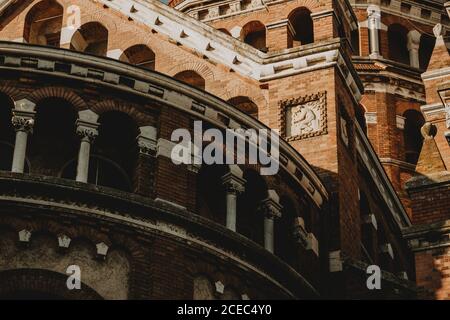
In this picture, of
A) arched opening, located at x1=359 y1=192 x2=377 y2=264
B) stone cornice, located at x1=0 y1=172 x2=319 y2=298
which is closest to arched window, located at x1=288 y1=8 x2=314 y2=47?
arched opening, located at x1=359 y1=192 x2=377 y2=264

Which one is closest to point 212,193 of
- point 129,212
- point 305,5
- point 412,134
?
point 129,212

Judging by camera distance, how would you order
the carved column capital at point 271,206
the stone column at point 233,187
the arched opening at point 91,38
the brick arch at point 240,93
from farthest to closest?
1. the arched opening at point 91,38
2. the brick arch at point 240,93
3. the carved column capital at point 271,206
4. the stone column at point 233,187

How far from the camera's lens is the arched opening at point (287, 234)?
126 ft

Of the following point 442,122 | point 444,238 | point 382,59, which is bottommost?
point 444,238

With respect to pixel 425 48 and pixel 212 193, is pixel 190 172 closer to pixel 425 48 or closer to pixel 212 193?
pixel 212 193

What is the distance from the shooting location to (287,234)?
38.7 m

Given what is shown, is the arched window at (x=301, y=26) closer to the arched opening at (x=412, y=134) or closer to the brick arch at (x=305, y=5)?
the brick arch at (x=305, y=5)

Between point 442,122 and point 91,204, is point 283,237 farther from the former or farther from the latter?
point 442,122

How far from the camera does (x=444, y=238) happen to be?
123 feet

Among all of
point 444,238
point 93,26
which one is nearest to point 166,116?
point 444,238

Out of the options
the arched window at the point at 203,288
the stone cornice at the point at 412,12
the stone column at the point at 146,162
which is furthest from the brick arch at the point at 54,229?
the stone cornice at the point at 412,12

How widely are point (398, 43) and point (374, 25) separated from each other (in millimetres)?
1667

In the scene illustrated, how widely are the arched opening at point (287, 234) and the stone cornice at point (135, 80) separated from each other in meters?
0.89

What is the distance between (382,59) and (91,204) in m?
33.8
